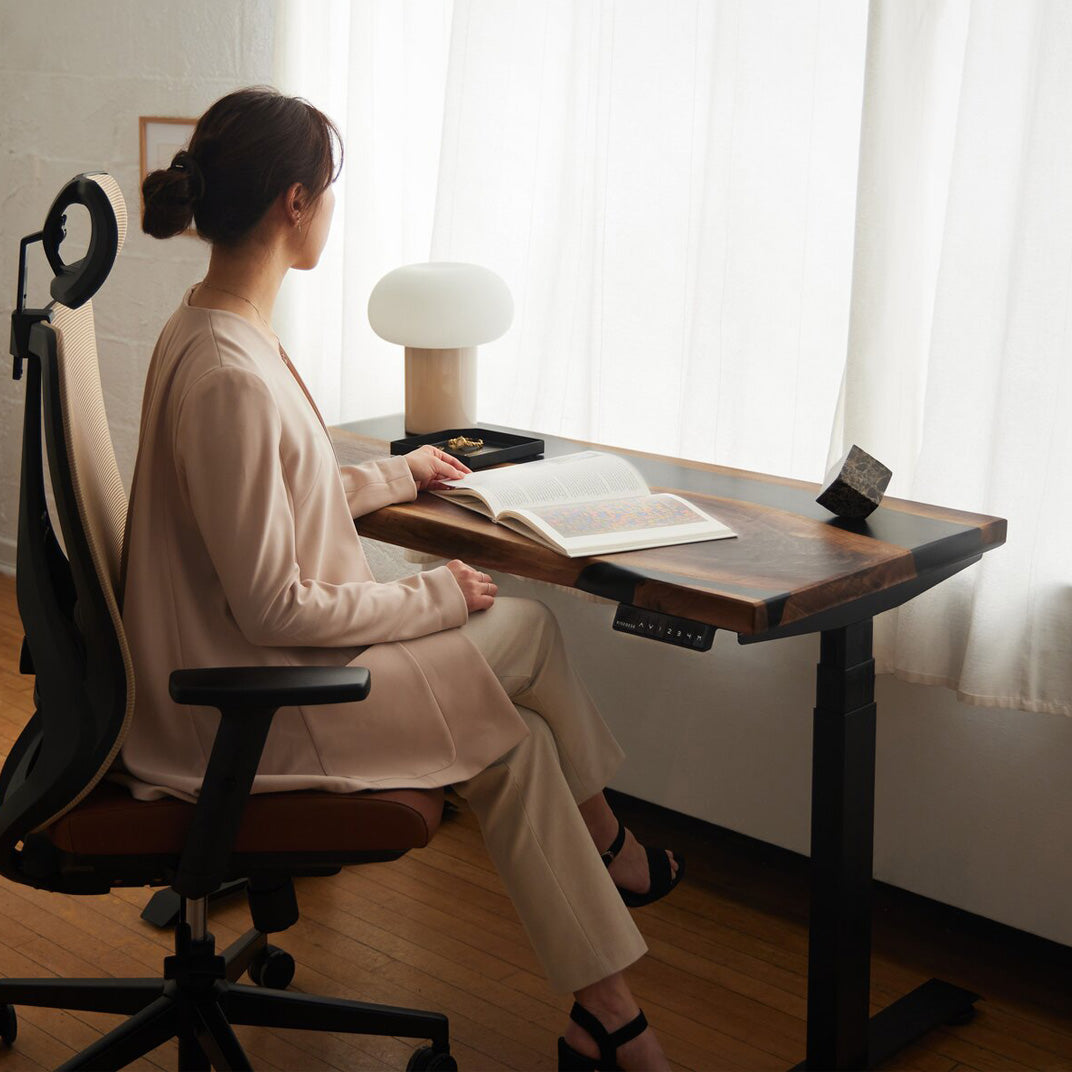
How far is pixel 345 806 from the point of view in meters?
1.51

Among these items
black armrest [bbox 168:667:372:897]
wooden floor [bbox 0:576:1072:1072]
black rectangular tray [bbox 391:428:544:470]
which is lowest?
wooden floor [bbox 0:576:1072:1072]

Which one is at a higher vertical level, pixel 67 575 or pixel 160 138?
pixel 160 138

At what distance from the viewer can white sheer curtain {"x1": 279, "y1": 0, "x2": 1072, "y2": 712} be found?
1.92 m

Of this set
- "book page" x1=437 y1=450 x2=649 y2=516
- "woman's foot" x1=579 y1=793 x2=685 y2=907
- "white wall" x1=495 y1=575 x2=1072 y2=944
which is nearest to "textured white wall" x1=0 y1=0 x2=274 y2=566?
"white wall" x1=495 y1=575 x2=1072 y2=944

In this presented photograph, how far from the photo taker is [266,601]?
4.94 feet

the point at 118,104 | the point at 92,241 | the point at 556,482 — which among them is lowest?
the point at 556,482

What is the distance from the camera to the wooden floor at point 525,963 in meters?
1.93

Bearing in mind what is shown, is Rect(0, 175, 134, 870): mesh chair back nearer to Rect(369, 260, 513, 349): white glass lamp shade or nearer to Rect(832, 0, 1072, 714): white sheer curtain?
Rect(369, 260, 513, 349): white glass lamp shade

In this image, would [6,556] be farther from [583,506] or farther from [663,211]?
[583,506]

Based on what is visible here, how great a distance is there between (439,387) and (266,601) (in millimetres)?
884

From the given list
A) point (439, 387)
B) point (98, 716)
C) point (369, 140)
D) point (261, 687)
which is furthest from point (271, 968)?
point (369, 140)

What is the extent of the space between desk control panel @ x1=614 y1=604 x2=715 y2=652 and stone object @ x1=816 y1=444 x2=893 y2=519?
35cm

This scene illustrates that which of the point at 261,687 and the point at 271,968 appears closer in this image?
the point at 261,687

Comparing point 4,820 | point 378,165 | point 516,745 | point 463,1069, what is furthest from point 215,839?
point 378,165
